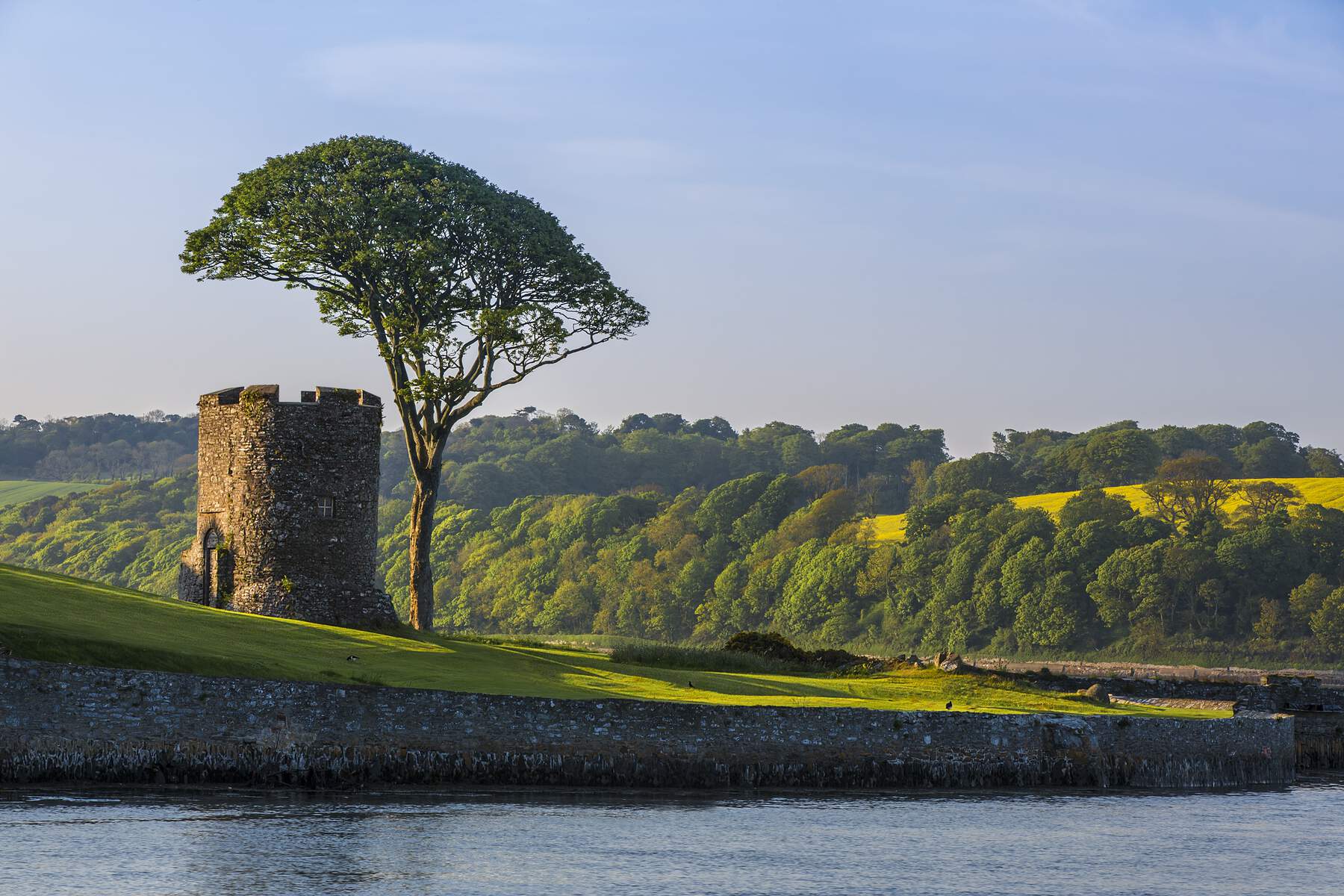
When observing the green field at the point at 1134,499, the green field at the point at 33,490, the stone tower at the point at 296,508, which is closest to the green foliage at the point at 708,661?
the stone tower at the point at 296,508

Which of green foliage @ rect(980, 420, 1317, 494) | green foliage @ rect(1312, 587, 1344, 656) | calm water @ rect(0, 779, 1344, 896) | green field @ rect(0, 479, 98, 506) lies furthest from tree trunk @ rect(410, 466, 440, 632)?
green field @ rect(0, 479, 98, 506)

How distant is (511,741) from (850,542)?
8217 cm

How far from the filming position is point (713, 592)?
109m

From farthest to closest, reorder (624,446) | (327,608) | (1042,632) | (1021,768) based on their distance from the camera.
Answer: (624,446)
(1042,632)
(327,608)
(1021,768)

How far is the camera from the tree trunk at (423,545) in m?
46.2

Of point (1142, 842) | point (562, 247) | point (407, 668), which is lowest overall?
point (1142, 842)

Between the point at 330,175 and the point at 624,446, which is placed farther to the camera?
the point at 624,446

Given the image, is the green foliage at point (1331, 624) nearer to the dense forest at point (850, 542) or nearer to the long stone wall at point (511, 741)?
the dense forest at point (850, 542)

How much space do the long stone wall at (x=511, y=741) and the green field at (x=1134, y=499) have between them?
6747 centimetres

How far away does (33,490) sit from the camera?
490 feet

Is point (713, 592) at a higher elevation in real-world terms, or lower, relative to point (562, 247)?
lower

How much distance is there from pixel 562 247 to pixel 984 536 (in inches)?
2098

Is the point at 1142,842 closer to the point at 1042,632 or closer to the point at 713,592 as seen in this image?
the point at 1042,632

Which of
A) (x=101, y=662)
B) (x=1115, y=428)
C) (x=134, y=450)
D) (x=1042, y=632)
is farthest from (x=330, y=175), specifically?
(x=134, y=450)
